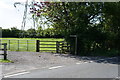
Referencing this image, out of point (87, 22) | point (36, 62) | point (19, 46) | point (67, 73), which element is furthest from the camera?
point (19, 46)

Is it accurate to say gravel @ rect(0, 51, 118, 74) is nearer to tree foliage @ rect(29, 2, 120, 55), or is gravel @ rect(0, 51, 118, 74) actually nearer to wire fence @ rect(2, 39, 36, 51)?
tree foliage @ rect(29, 2, 120, 55)

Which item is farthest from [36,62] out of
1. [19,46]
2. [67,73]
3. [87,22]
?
[19,46]

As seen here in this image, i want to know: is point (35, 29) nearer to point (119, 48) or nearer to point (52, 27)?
point (52, 27)

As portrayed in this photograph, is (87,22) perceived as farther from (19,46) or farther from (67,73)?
(19,46)

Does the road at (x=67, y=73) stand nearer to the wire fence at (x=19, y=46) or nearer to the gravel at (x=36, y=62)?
the gravel at (x=36, y=62)

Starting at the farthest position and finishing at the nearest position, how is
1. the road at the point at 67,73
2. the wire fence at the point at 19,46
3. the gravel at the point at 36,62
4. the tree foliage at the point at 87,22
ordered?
the wire fence at the point at 19,46
the tree foliage at the point at 87,22
the gravel at the point at 36,62
the road at the point at 67,73

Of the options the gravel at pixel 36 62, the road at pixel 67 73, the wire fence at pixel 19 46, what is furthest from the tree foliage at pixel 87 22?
the road at pixel 67 73

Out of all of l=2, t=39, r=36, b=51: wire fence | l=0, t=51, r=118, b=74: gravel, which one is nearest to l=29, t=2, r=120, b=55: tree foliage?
l=0, t=51, r=118, b=74: gravel

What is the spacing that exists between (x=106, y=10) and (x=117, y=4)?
1117 millimetres

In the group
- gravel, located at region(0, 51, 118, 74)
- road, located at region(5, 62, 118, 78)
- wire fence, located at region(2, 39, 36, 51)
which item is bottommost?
road, located at region(5, 62, 118, 78)

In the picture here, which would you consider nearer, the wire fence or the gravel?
the gravel

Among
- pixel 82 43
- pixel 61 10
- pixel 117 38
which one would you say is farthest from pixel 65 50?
pixel 117 38

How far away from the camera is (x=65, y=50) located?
1848 centimetres

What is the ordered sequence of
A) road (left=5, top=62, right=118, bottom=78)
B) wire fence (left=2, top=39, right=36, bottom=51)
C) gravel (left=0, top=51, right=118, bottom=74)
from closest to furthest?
road (left=5, top=62, right=118, bottom=78) → gravel (left=0, top=51, right=118, bottom=74) → wire fence (left=2, top=39, right=36, bottom=51)
